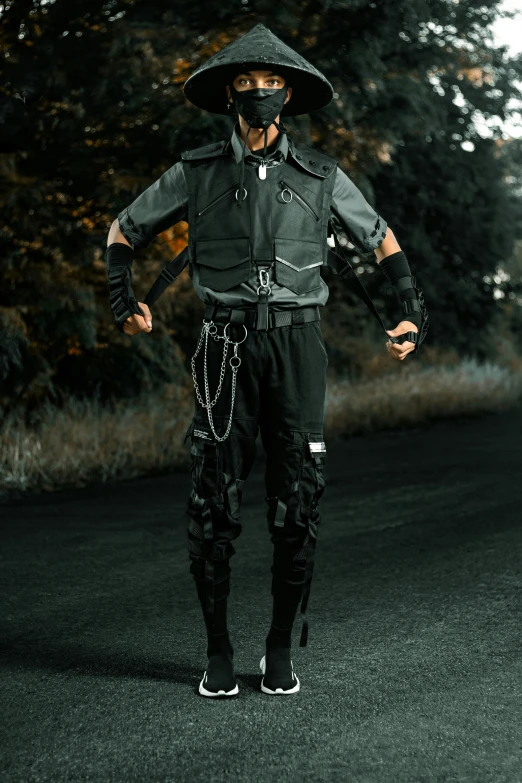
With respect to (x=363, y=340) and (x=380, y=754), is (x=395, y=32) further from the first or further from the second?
(x=363, y=340)

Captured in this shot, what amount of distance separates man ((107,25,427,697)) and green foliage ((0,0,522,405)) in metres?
5.35

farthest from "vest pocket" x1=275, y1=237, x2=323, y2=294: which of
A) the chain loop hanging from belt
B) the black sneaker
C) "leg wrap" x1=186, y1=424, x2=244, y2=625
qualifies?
the black sneaker

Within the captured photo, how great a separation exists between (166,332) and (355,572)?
5.70 meters

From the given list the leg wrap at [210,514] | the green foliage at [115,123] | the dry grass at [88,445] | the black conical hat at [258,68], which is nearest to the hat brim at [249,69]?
the black conical hat at [258,68]

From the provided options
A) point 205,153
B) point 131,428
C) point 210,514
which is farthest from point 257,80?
point 131,428

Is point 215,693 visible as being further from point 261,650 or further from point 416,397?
point 416,397

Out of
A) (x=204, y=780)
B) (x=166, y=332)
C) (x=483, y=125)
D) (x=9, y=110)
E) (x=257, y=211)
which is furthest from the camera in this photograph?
(x=483, y=125)

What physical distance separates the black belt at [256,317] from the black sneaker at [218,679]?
124 centimetres

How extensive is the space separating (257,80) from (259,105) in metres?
0.11

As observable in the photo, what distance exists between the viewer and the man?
156 inches

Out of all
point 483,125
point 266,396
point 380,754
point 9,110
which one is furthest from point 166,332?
point 483,125

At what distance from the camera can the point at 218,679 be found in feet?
13.4

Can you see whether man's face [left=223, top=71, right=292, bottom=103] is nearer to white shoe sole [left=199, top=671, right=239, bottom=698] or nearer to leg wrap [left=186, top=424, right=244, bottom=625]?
leg wrap [left=186, top=424, right=244, bottom=625]

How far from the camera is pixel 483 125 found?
744 inches
